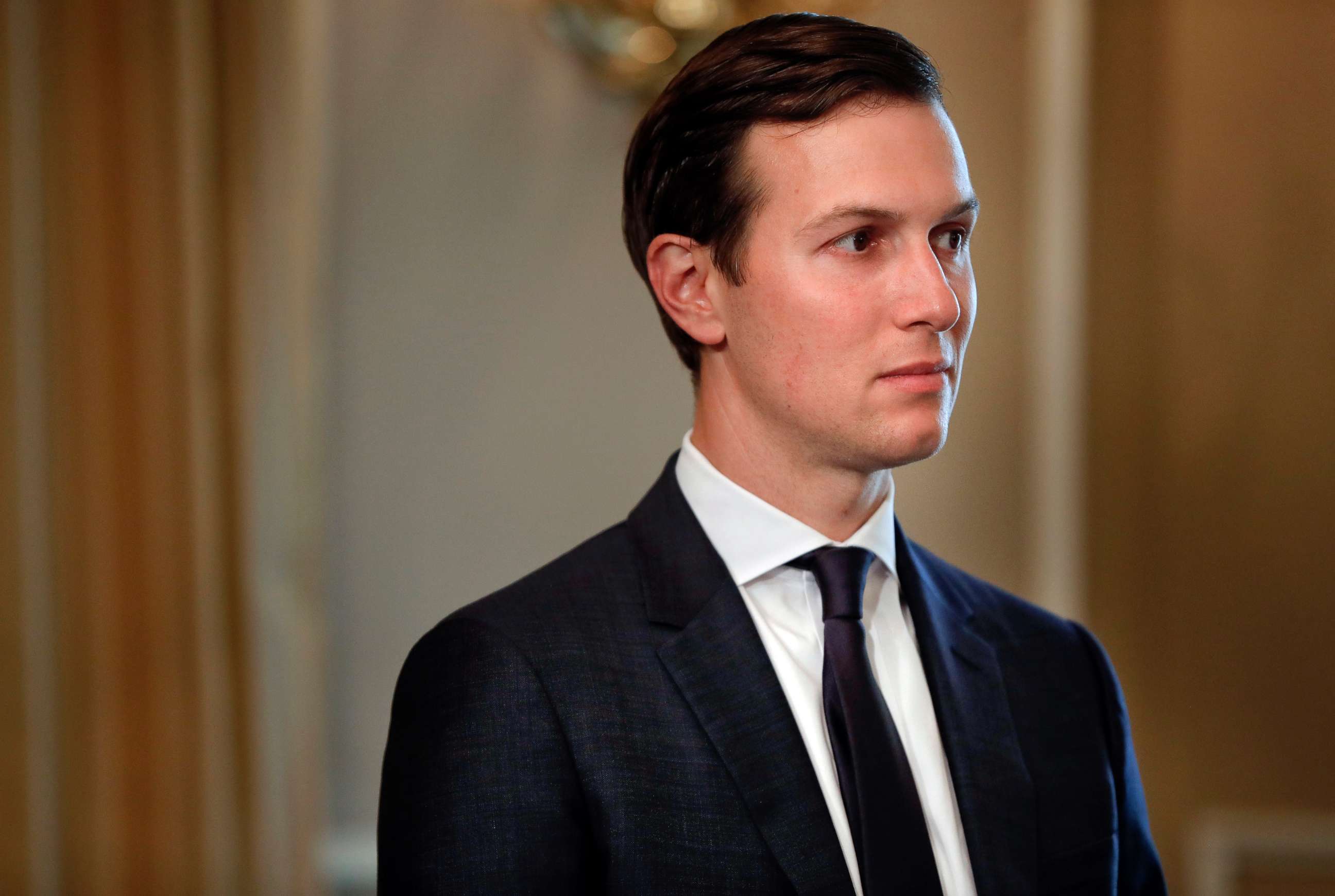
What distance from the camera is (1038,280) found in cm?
292

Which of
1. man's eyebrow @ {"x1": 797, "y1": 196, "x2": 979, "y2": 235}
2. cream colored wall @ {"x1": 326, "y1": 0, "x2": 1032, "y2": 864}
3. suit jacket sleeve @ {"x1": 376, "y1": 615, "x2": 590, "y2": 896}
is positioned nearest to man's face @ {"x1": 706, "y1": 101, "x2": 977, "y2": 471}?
man's eyebrow @ {"x1": 797, "y1": 196, "x2": 979, "y2": 235}

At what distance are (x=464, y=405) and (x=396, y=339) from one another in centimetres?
22

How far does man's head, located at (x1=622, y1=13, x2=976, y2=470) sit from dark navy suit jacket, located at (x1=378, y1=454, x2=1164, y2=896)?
0.21 metres

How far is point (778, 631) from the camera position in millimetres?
1301

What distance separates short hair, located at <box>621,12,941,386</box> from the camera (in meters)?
1.25

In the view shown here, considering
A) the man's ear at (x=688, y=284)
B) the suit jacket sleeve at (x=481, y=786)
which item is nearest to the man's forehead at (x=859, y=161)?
the man's ear at (x=688, y=284)

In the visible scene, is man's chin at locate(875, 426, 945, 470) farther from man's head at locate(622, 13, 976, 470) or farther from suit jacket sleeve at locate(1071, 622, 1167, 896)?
suit jacket sleeve at locate(1071, 622, 1167, 896)

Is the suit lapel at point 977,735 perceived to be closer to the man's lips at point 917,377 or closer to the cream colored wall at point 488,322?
the man's lips at point 917,377

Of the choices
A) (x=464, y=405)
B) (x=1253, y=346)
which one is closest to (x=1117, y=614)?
(x=1253, y=346)

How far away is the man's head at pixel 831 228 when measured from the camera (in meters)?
1.22

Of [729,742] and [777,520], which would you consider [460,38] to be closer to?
[777,520]

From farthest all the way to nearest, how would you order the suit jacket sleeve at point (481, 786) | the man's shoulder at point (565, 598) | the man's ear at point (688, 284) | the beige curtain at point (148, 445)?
the beige curtain at point (148, 445) → the man's ear at point (688, 284) → the man's shoulder at point (565, 598) → the suit jacket sleeve at point (481, 786)

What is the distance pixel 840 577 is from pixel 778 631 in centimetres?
9

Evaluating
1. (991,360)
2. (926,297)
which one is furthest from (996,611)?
(991,360)
